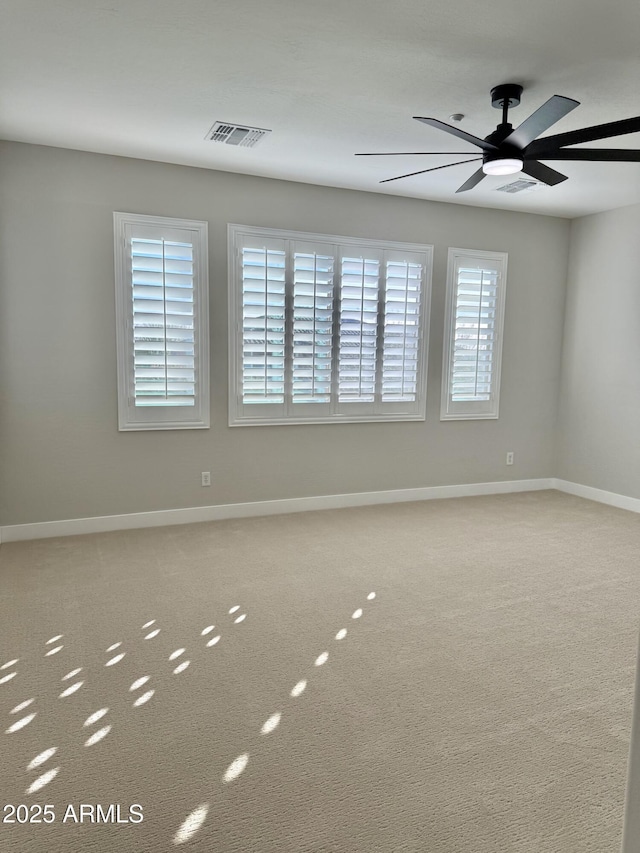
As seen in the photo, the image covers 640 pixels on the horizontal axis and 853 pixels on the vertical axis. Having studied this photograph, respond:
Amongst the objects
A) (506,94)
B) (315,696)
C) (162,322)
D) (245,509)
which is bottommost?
(315,696)

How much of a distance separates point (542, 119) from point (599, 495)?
14.5ft

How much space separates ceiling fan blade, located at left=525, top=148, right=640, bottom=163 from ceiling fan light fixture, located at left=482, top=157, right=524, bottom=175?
71 mm

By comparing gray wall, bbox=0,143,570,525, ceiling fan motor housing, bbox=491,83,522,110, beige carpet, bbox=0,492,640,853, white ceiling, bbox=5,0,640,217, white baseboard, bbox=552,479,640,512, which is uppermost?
white ceiling, bbox=5,0,640,217

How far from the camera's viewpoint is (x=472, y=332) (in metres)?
5.98

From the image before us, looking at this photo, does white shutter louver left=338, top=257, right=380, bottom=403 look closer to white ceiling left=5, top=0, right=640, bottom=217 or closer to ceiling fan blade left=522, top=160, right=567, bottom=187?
white ceiling left=5, top=0, right=640, bottom=217

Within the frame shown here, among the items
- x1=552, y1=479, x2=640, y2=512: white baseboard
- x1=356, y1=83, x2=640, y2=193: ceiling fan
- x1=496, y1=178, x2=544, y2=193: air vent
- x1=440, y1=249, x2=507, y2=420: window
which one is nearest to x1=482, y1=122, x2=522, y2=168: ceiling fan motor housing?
x1=356, y1=83, x2=640, y2=193: ceiling fan

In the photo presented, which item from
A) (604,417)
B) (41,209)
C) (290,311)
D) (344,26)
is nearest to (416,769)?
(344,26)

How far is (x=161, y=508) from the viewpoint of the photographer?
193 inches

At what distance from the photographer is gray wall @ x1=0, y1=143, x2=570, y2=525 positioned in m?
4.33

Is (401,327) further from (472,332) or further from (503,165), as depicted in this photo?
(503,165)

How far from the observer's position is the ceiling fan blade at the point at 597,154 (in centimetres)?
279

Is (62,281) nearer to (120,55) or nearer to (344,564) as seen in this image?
(120,55)

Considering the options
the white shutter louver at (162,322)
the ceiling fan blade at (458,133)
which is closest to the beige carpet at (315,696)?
the white shutter louver at (162,322)

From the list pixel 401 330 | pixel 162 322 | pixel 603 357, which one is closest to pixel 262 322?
pixel 162 322
